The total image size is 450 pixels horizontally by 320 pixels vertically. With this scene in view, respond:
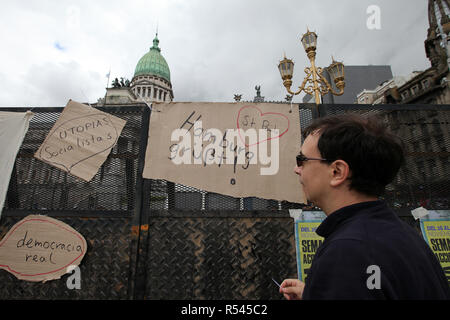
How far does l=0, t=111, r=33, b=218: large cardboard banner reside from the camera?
2.75m

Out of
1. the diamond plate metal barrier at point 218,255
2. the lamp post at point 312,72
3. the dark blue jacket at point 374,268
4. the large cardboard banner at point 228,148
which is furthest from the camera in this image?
the lamp post at point 312,72

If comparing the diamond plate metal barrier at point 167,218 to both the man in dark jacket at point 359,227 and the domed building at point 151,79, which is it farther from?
the domed building at point 151,79

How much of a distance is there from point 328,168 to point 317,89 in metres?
8.82

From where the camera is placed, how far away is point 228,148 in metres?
2.80

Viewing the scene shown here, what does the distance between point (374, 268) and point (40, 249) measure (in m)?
3.24

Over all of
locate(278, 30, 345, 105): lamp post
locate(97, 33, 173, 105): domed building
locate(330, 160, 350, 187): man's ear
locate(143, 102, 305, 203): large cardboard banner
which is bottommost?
locate(330, 160, 350, 187): man's ear

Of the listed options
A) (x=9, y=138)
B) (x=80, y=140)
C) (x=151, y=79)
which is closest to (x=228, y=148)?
(x=80, y=140)

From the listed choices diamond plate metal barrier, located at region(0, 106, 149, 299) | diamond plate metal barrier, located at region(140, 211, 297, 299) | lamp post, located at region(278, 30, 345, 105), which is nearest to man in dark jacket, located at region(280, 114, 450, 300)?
diamond plate metal barrier, located at region(140, 211, 297, 299)

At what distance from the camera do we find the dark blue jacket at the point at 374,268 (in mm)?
810

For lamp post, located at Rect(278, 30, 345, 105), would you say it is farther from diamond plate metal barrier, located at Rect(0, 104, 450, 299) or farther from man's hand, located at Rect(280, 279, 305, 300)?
man's hand, located at Rect(280, 279, 305, 300)

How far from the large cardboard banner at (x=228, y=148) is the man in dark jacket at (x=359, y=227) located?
1.23 meters

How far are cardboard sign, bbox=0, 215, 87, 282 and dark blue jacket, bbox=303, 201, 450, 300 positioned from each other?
103 inches

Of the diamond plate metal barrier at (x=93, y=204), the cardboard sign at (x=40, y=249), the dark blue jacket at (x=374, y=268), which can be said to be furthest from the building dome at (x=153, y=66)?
the dark blue jacket at (x=374, y=268)

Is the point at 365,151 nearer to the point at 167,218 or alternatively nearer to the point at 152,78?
the point at 167,218
